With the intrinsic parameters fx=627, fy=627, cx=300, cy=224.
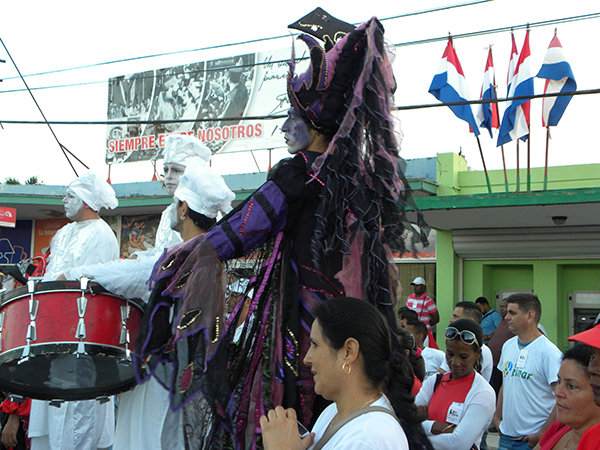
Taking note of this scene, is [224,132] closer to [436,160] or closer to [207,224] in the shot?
[436,160]

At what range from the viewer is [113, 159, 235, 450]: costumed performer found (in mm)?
3416

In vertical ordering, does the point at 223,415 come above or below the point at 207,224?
below

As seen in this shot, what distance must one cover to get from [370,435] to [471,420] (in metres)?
A: 2.20

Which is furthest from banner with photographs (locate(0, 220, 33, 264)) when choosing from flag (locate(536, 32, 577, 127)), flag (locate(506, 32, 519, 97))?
flag (locate(536, 32, 577, 127))

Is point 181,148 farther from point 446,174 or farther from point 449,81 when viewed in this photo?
point 446,174

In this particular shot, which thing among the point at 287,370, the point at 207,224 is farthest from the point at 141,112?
the point at 287,370

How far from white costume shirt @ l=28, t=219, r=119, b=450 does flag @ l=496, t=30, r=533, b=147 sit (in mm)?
9483

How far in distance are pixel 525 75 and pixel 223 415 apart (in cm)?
1141

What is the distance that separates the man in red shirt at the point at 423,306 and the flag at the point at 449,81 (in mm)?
3579

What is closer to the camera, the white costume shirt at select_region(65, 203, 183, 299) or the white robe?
the white costume shirt at select_region(65, 203, 183, 299)

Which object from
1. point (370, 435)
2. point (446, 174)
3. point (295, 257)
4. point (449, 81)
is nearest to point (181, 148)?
point (295, 257)

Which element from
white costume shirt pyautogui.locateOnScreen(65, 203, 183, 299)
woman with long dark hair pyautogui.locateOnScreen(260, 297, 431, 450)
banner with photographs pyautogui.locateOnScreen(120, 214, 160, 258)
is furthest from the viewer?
banner with photographs pyautogui.locateOnScreen(120, 214, 160, 258)

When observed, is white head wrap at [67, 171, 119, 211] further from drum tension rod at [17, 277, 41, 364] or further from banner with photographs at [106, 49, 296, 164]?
banner with photographs at [106, 49, 296, 164]

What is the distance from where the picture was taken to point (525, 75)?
1215 centimetres
